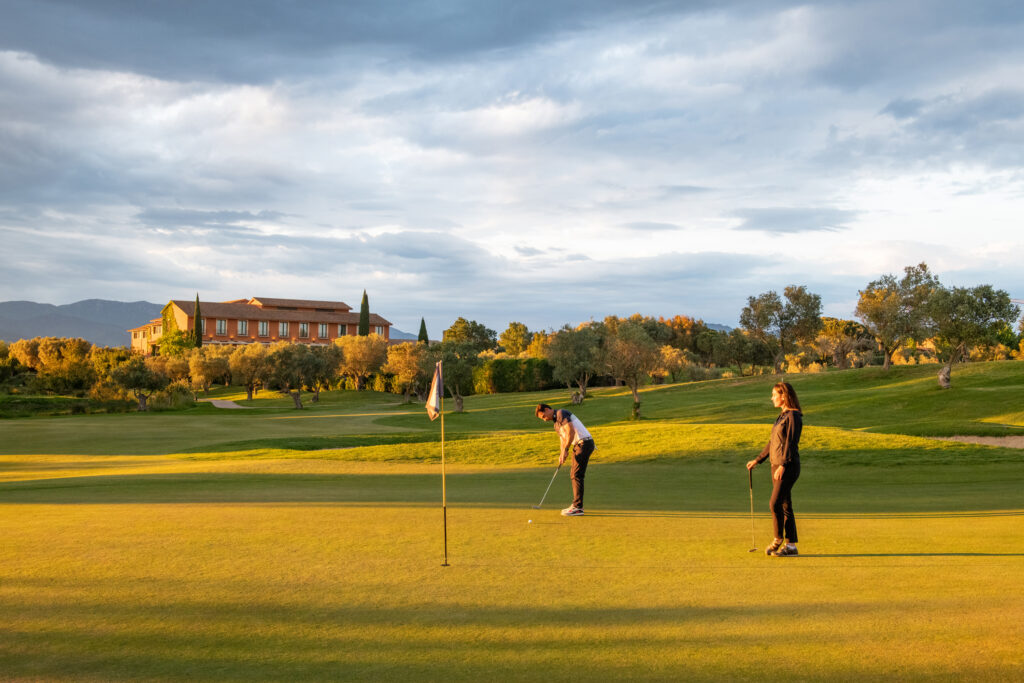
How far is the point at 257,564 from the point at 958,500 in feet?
44.3

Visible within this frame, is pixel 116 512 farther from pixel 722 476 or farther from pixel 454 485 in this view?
pixel 722 476

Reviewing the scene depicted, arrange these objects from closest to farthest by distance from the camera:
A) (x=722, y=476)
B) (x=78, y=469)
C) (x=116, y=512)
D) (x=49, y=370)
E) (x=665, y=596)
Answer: (x=665, y=596), (x=116, y=512), (x=722, y=476), (x=78, y=469), (x=49, y=370)

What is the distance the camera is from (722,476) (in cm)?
2031

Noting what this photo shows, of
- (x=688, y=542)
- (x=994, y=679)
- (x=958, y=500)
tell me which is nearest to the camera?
(x=994, y=679)

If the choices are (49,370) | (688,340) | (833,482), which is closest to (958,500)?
(833,482)

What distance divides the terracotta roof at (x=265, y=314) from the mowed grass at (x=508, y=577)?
12056 centimetres

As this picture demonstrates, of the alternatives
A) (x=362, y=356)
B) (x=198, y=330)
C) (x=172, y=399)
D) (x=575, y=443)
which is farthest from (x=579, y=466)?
(x=198, y=330)

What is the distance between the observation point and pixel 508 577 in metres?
8.69

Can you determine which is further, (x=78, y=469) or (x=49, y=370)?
(x=49, y=370)

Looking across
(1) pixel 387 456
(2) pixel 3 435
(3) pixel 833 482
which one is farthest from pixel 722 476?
(2) pixel 3 435

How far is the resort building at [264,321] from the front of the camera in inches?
5271

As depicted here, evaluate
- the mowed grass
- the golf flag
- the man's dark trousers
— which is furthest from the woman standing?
the golf flag

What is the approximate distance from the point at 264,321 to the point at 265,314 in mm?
2216

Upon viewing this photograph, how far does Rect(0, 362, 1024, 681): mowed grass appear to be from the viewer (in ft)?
19.9
